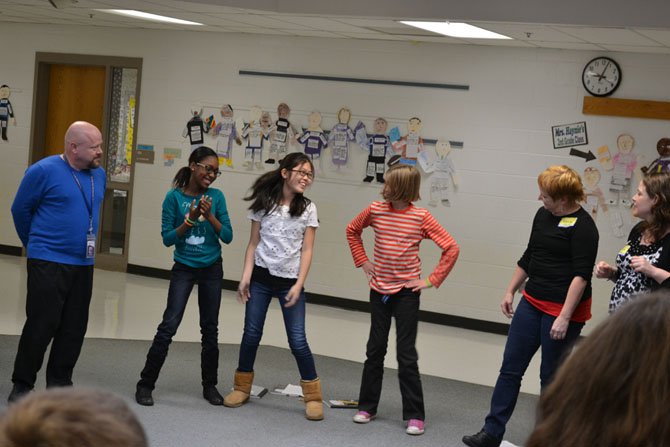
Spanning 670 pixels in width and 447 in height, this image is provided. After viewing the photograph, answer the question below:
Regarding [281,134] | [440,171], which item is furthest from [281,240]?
[281,134]

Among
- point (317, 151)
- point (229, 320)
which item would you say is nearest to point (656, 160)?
point (317, 151)

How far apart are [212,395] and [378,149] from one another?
3684 mm

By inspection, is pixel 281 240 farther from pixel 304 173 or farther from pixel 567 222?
pixel 567 222

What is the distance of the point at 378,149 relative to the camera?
27.9ft

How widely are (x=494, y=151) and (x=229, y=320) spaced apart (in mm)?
2580

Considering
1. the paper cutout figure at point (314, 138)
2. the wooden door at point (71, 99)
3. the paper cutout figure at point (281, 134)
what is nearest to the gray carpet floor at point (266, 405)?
the paper cutout figure at point (314, 138)

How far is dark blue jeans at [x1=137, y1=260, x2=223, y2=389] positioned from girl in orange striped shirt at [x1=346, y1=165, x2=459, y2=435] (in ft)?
2.78

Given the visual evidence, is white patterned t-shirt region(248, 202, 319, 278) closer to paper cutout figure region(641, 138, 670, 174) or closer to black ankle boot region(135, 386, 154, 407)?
black ankle boot region(135, 386, 154, 407)

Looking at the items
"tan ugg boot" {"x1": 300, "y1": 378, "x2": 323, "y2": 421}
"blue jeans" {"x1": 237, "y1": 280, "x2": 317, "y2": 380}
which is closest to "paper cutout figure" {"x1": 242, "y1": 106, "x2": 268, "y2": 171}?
"blue jeans" {"x1": 237, "y1": 280, "x2": 317, "y2": 380}

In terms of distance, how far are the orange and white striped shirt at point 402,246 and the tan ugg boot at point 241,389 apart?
884mm

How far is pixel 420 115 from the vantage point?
27.4 feet

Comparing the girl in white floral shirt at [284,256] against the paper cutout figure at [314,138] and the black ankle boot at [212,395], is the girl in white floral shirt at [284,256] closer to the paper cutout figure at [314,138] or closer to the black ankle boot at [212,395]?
the black ankle boot at [212,395]

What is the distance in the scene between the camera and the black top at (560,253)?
447 cm

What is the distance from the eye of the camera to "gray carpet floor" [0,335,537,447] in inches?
190
